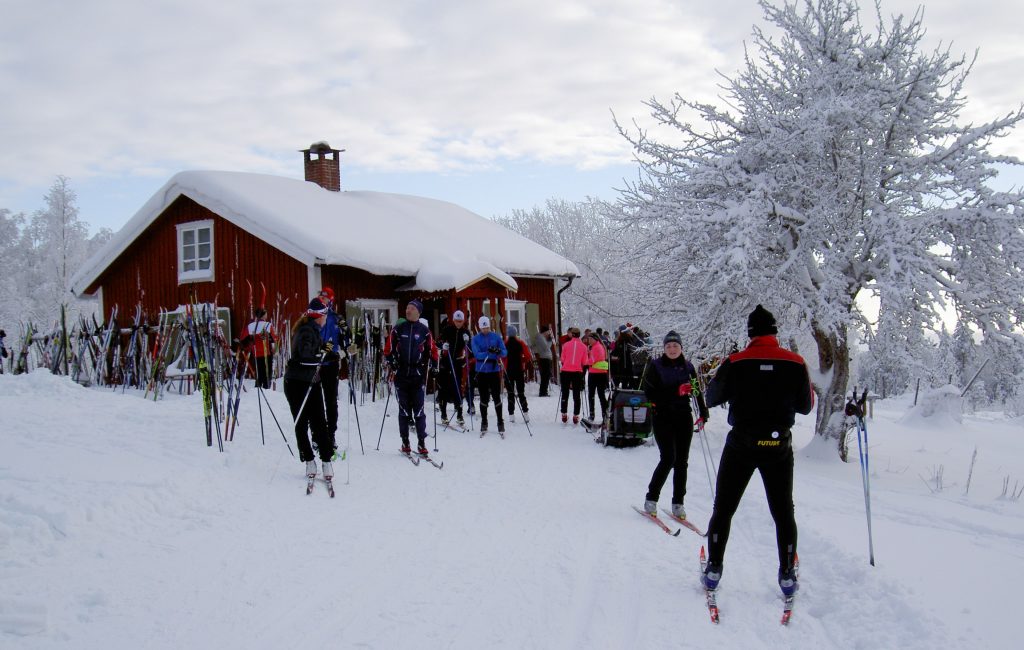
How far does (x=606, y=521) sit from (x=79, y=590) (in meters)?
3.91

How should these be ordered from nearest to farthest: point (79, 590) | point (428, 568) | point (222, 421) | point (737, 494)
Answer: point (79, 590) → point (737, 494) → point (428, 568) → point (222, 421)

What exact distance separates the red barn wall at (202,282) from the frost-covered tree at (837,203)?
24.9 ft

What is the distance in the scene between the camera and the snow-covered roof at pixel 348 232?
14781 mm

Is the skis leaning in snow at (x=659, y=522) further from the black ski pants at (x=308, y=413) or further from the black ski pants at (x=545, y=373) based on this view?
the black ski pants at (x=545, y=373)

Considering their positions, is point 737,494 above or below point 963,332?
below

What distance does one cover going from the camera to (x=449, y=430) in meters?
11.1

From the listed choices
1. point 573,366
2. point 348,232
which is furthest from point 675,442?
point 348,232

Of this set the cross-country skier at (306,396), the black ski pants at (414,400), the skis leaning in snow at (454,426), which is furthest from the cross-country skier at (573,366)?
the cross-country skier at (306,396)

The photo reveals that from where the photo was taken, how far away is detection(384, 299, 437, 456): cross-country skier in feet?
27.4

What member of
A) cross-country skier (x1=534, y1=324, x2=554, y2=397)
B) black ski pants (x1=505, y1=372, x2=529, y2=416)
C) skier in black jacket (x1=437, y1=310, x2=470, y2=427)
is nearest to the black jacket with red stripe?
skier in black jacket (x1=437, y1=310, x2=470, y2=427)

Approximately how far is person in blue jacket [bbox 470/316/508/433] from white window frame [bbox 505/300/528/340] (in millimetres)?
8946

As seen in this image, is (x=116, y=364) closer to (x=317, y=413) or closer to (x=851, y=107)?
(x=317, y=413)

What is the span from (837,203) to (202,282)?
43.8ft

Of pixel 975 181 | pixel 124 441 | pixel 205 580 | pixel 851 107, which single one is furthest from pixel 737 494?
pixel 975 181
